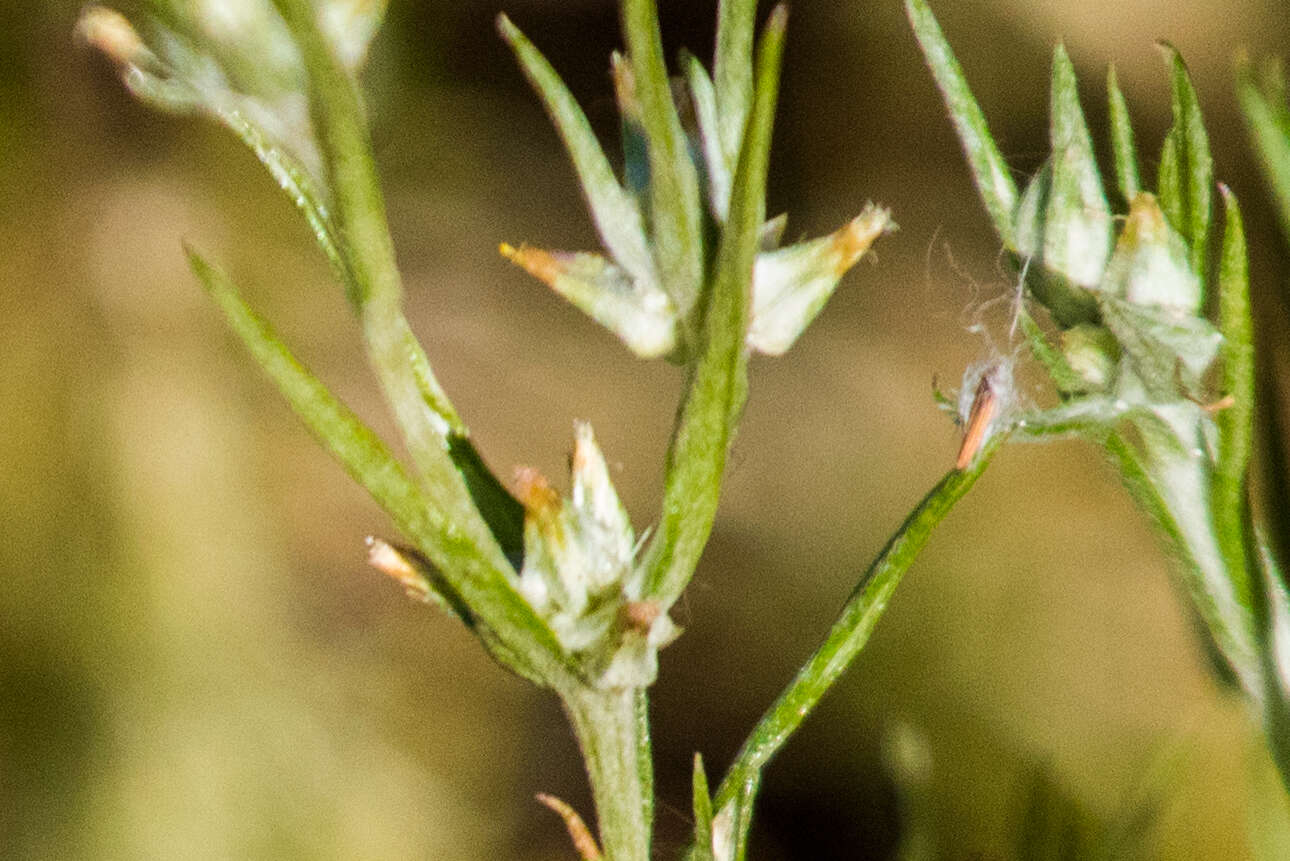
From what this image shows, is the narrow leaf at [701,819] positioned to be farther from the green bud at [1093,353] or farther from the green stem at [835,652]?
the green bud at [1093,353]

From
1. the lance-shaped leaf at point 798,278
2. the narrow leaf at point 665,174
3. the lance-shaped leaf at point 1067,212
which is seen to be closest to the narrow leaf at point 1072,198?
the lance-shaped leaf at point 1067,212

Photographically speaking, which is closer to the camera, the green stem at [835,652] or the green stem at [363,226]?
the green stem at [363,226]

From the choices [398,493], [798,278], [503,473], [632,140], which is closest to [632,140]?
[632,140]

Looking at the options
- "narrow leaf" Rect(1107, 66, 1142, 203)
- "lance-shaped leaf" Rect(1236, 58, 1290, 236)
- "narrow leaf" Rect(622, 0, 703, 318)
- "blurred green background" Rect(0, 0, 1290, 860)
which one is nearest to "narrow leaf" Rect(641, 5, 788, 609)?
"narrow leaf" Rect(622, 0, 703, 318)

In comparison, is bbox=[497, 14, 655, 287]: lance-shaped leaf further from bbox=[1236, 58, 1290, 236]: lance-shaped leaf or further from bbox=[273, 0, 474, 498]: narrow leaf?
bbox=[1236, 58, 1290, 236]: lance-shaped leaf

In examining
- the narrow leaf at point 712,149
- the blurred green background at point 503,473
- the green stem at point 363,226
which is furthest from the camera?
the blurred green background at point 503,473

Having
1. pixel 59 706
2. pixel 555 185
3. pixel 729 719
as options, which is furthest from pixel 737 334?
pixel 59 706
